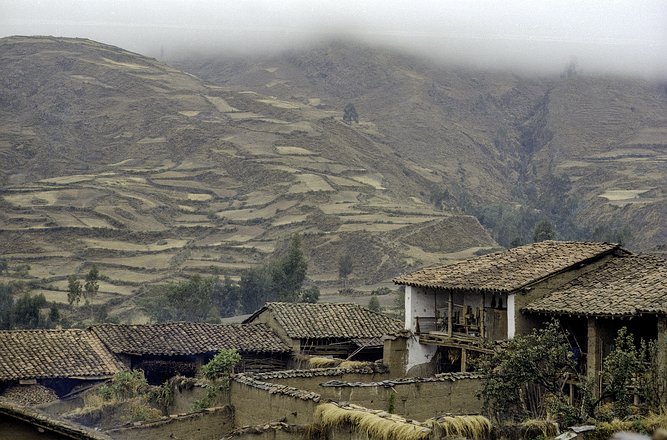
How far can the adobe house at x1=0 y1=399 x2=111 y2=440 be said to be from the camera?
36.4ft

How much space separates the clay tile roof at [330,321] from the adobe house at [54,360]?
5175 mm

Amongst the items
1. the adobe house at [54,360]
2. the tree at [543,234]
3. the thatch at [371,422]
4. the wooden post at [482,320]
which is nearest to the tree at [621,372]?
the thatch at [371,422]

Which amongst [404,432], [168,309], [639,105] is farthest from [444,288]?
[639,105]

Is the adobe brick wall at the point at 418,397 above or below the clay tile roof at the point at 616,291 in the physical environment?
below

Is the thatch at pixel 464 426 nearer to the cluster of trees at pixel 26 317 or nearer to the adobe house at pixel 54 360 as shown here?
the adobe house at pixel 54 360

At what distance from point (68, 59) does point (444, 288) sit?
14147cm

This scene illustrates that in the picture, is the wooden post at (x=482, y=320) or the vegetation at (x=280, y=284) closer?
the wooden post at (x=482, y=320)

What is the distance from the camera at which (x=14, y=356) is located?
27.9 m

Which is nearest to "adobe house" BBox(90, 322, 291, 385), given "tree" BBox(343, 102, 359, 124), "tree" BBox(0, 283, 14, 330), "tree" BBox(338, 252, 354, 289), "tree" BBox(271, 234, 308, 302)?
"tree" BBox(0, 283, 14, 330)

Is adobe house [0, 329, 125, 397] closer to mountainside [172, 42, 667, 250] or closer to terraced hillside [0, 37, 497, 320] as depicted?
terraced hillside [0, 37, 497, 320]

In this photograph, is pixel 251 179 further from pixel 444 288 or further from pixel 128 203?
pixel 444 288

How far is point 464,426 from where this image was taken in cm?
1405

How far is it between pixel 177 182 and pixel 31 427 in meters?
97.9

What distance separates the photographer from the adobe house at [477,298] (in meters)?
22.6
